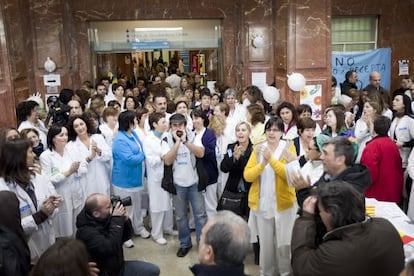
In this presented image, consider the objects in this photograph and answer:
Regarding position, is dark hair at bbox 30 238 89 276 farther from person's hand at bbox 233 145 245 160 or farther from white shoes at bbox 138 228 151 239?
white shoes at bbox 138 228 151 239

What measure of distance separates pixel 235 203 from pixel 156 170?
1.13 meters

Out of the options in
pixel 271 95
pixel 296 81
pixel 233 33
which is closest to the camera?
pixel 296 81

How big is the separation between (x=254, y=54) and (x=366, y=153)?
515cm

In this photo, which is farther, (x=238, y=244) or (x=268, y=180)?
(x=268, y=180)

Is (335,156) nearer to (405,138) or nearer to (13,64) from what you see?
(405,138)

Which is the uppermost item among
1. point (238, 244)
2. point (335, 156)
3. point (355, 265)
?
point (335, 156)

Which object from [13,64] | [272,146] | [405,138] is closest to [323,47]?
[405,138]

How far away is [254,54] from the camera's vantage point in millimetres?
9242

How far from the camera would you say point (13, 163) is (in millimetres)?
3369

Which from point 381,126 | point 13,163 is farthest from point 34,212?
point 381,126

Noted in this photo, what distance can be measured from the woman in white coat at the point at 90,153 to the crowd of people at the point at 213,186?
13mm

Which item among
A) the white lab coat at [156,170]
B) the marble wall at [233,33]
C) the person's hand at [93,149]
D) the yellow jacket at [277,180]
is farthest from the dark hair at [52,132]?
the marble wall at [233,33]

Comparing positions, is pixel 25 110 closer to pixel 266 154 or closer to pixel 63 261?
pixel 266 154

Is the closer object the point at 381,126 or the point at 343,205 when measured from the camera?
the point at 343,205
